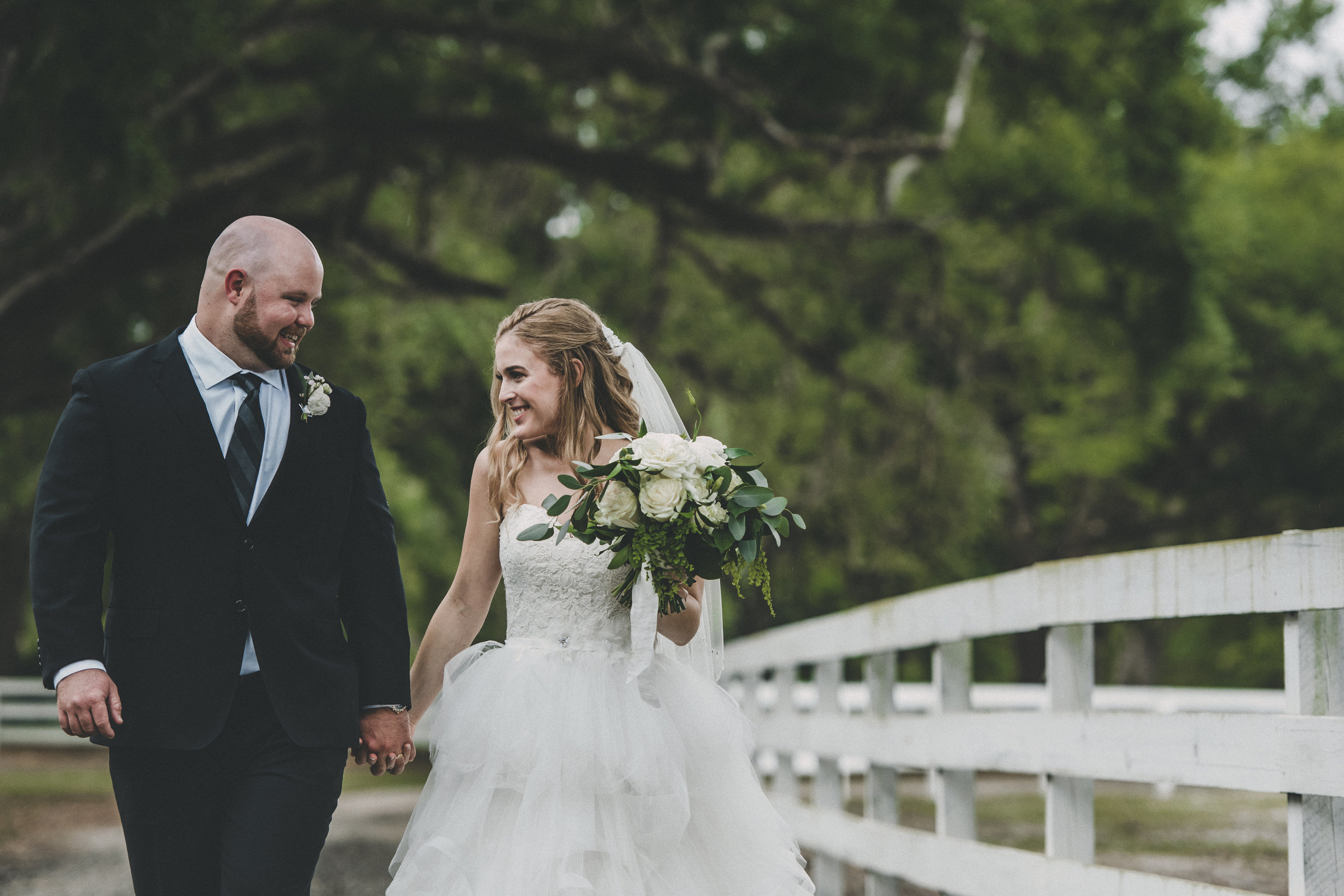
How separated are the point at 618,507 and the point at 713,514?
0.79ft

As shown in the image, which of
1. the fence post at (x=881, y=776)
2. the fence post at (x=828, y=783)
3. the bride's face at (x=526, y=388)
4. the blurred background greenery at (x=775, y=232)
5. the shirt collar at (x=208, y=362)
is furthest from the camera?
the blurred background greenery at (x=775, y=232)

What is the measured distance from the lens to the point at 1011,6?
1327 cm

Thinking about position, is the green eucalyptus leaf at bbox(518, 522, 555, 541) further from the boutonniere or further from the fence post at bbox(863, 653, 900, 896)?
the fence post at bbox(863, 653, 900, 896)

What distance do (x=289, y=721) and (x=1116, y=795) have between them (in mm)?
13002

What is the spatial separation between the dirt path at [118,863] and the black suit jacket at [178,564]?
11.6 ft

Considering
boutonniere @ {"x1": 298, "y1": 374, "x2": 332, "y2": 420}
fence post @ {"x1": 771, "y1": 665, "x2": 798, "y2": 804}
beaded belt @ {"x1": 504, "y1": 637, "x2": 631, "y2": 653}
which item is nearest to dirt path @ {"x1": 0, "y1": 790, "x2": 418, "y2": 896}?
fence post @ {"x1": 771, "y1": 665, "x2": 798, "y2": 804}

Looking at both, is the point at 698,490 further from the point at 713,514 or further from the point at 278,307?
the point at 278,307

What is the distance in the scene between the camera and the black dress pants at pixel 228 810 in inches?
150

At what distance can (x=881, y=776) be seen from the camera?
6.75 metres

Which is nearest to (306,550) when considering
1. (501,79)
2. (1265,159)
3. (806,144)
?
(806,144)

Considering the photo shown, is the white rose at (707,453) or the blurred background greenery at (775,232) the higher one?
the blurred background greenery at (775,232)

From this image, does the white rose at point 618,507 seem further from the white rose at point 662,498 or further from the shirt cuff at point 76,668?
the shirt cuff at point 76,668

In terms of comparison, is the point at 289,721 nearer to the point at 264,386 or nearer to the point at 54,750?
the point at 264,386

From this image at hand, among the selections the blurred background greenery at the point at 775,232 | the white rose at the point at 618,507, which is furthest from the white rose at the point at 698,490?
the blurred background greenery at the point at 775,232
